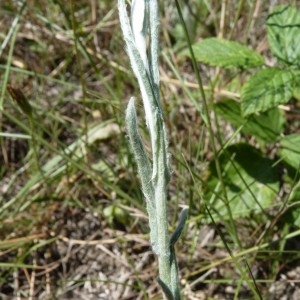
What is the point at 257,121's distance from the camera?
59.4 inches

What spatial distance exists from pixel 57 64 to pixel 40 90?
161mm

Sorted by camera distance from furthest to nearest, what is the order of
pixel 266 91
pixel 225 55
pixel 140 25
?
pixel 225 55
pixel 266 91
pixel 140 25

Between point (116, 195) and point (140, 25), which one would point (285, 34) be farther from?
point (140, 25)

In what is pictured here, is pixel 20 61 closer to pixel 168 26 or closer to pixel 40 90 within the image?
pixel 40 90

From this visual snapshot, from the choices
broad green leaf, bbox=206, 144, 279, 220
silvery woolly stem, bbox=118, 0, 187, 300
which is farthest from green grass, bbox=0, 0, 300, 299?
silvery woolly stem, bbox=118, 0, 187, 300

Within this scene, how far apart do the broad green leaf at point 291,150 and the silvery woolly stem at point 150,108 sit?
0.60m

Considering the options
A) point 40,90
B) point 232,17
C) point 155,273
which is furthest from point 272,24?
point 40,90

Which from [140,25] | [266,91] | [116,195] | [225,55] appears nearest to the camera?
[140,25]

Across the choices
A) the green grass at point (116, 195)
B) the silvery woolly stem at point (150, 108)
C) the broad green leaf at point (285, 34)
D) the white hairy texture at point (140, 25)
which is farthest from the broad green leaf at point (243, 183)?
the white hairy texture at point (140, 25)

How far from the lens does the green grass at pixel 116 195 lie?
4.79 ft

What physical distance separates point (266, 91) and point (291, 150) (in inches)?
6.3

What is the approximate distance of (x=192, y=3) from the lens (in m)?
2.18

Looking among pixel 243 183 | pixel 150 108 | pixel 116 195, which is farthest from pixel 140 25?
pixel 116 195

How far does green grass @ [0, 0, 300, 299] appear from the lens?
1.46 metres
